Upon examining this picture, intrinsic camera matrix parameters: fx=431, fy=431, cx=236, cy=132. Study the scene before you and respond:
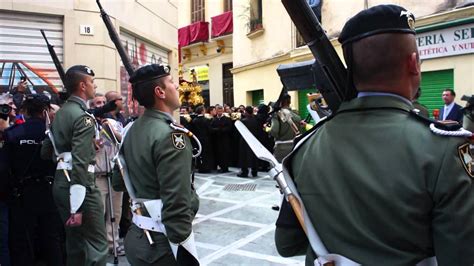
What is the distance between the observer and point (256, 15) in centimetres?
1880

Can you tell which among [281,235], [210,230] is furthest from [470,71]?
[281,235]

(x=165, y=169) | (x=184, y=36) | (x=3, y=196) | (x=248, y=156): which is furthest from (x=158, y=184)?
(x=184, y=36)

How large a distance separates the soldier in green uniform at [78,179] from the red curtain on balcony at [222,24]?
64.1 ft

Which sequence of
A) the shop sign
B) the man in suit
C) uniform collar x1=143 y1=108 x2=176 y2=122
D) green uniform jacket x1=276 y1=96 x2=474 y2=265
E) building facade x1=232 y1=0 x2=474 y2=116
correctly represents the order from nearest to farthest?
green uniform jacket x1=276 y1=96 x2=474 y2=265
uniform collar x1=143 y1=108 x2=176 y2=122
the man in suit
the shop sign
building facade x1=232 y1=0 x2=474 y2=116

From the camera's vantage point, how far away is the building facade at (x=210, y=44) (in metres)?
24.0

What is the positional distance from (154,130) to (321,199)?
1385 millimetres

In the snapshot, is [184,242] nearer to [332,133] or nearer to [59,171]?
[332,133]

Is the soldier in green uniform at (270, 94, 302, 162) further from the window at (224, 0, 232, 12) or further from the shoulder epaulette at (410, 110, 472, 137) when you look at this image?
the window at (224, 0, 232, 12)

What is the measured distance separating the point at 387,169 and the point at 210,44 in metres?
25.1

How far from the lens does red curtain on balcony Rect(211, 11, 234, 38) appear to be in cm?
2305

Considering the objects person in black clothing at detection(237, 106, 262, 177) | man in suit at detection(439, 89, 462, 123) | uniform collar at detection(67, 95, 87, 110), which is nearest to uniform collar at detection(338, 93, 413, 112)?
uniform collar at detection(67, 95, 87, 110)

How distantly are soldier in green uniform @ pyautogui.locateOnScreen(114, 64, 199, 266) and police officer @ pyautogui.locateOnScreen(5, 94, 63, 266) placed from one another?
6.35ft

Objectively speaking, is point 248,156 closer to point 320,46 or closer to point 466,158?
point 320,46

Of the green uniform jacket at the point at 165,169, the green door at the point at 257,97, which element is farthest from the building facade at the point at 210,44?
the green uniform jacket at the point at 165,169
